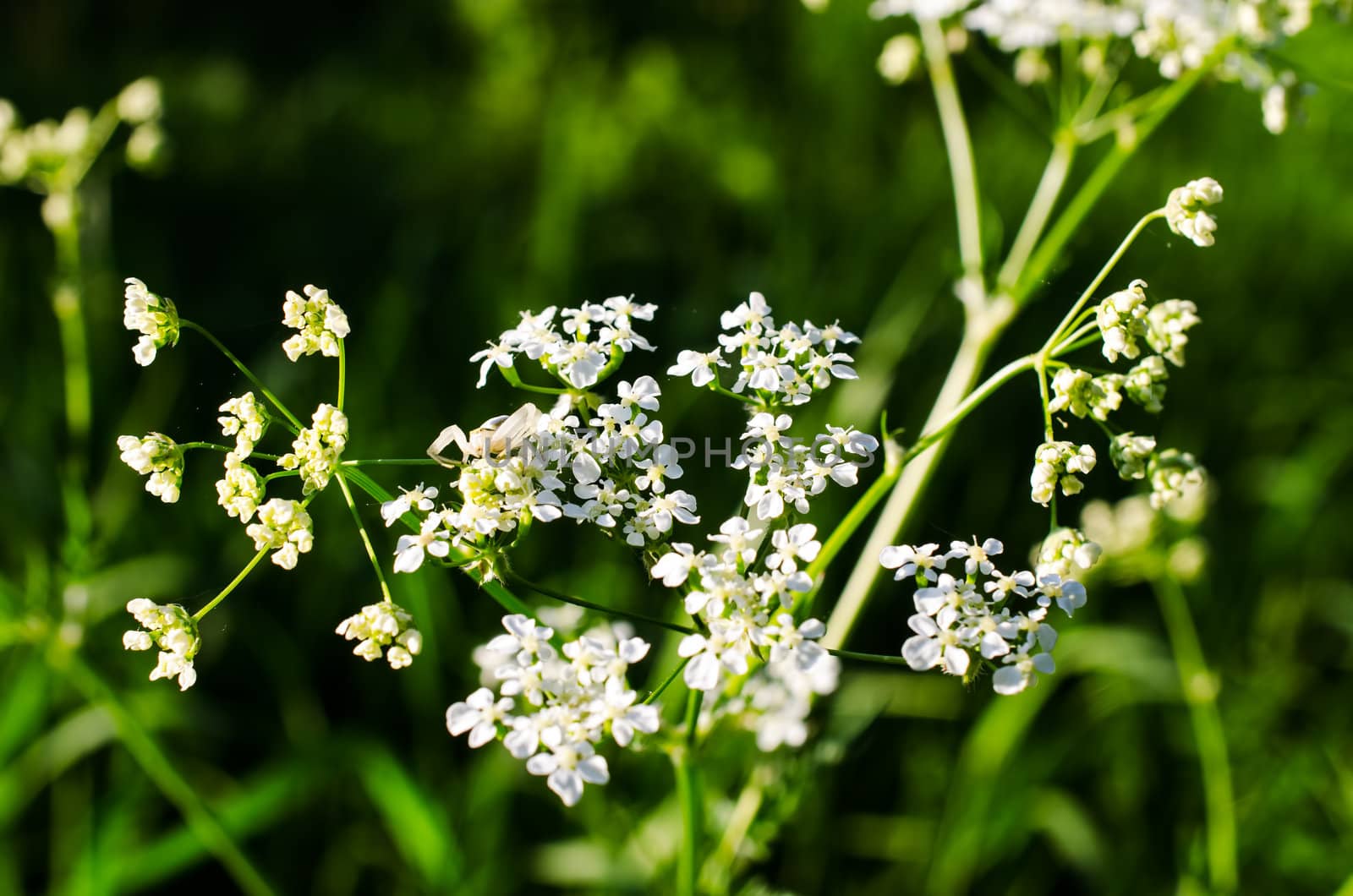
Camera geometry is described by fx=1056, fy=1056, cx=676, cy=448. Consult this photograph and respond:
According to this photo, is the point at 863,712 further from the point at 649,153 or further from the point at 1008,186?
the point at 649,153

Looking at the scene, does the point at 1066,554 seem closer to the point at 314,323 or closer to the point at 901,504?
the point at 901,504

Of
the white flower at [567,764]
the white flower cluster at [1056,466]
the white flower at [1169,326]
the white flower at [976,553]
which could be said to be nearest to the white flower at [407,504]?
the white flower at [567,764]

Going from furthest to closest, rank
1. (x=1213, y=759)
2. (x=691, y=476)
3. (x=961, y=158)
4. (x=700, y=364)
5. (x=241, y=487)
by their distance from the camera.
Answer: (x=691, y=476) < (x=1213, y=759) < (x=961, y=158) < (x=700, y=364) < (x=241, y=487)

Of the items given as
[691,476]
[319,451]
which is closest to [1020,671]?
[319,451]

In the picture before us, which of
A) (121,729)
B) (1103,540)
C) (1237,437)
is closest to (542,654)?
(121,729)

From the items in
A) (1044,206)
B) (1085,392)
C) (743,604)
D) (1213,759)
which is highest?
(1044,206)

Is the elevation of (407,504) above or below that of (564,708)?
above

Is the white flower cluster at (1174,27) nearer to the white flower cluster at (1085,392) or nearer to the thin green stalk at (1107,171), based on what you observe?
the thin green stalk at (1107,171)
